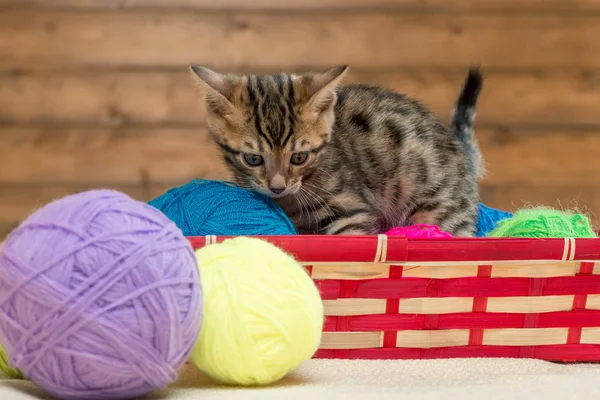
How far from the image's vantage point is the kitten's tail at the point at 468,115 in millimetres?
1928

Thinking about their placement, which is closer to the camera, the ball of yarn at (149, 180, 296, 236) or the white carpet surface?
the white carpet surface

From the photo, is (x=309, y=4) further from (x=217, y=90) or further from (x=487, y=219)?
(x=217, y=90)

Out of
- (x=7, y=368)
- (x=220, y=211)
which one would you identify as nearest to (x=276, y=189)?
(x=220, y=211)

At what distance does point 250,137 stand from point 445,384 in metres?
0.63

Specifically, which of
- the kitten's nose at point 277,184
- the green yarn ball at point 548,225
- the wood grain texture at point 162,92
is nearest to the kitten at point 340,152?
the kitten's nose at point 277,184

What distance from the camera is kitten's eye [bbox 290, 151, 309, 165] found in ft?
4.89

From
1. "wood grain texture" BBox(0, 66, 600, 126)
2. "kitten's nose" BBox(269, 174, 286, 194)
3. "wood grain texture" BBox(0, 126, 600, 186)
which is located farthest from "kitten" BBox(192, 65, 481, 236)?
"wood grain texture" BBox(0, 126, 600, 186)

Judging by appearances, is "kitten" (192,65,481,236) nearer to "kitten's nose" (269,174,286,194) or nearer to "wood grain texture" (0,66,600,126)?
"kitten's nose" (269,174,286,194)

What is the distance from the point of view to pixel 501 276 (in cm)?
121

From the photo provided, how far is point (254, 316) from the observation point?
0.97 meters

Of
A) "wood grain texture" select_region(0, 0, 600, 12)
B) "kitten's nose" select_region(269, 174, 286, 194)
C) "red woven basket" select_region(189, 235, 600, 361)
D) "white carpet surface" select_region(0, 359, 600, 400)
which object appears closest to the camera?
"white carpet surface" select_region(0, 359, 600, 400)

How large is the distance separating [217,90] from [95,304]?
2.25 ft

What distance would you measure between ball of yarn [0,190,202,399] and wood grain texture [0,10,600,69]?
1.83 meters

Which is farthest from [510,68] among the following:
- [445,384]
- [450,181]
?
[445,384]
